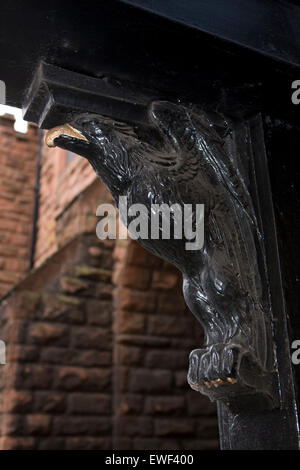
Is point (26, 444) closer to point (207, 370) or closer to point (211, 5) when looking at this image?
point (207, 370)

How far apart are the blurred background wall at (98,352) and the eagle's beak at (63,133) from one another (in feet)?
8.03

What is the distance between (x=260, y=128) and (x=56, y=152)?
472cm

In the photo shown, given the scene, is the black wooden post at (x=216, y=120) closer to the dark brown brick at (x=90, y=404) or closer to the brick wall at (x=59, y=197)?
the dark brown brick at (x=90, y=404)

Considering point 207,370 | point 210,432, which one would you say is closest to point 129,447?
point 210,432

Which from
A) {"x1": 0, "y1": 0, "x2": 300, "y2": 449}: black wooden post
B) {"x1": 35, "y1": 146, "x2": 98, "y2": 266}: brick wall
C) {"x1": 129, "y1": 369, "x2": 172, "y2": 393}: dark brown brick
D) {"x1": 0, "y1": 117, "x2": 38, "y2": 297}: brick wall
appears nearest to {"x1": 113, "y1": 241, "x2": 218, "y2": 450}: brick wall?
{"x1": 129, "y1": 369, "x2": 172, "y2": 393}: dark brown brick

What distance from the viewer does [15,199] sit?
633cm

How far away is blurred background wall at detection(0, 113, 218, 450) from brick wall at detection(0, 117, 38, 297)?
2180 millimetres

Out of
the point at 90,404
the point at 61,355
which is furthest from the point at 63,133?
the point at 90,404

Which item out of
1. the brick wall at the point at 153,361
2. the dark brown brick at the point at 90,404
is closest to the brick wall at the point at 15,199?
the brick wall at the point at 153,361

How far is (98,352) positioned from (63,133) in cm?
267

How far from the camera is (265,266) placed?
3.62ft

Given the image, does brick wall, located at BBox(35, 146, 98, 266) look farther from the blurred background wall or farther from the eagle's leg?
the eagle's leg

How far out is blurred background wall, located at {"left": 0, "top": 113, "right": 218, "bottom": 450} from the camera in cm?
328

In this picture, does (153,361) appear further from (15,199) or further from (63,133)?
(15,199)
